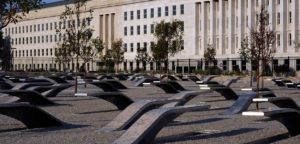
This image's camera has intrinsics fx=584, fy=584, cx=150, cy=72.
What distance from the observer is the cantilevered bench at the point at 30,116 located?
13570mm

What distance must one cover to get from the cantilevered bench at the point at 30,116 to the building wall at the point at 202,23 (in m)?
60.5

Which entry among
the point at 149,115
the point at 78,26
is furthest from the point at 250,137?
the point at 78,26

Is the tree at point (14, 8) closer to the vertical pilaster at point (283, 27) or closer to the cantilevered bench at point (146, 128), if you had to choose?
→ the cantilevered bench at point (146, 128)

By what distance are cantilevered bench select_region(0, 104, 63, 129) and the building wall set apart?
60.5 metres

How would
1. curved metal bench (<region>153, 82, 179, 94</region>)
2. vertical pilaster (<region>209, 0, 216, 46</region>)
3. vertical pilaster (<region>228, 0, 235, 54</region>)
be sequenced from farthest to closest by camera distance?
1. vertical pilaster (<region>209, 0, 216, 46</region>)
2. vertical pilaster (<region>228, 0, 235, 54</region>)
3. curved metal bench (<region>153, 82, 179, 94</region>)

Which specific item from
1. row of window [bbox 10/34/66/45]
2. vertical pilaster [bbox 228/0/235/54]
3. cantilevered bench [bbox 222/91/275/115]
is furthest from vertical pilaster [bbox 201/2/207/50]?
cantilevered bench [bbox 222/91/275/115]

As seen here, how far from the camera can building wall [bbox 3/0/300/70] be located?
75125mm

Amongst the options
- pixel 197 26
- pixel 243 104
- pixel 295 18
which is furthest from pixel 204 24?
pixel 243 104

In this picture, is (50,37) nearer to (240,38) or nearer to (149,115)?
(240,38)

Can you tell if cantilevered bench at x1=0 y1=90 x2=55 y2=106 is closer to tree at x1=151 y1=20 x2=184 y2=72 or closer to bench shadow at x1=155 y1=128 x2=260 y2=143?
bench shadow at x1=155 y1=128 x2=260 y2=143

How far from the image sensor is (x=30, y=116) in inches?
567

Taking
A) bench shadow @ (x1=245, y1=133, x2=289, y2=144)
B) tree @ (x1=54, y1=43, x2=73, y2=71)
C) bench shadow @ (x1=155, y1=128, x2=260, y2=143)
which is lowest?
bench shadow @ (x1=245, y1=133, x2=289, y2=144)

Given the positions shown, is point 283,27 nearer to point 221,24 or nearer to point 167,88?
point 221,24

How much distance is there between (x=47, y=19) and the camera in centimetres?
12388
